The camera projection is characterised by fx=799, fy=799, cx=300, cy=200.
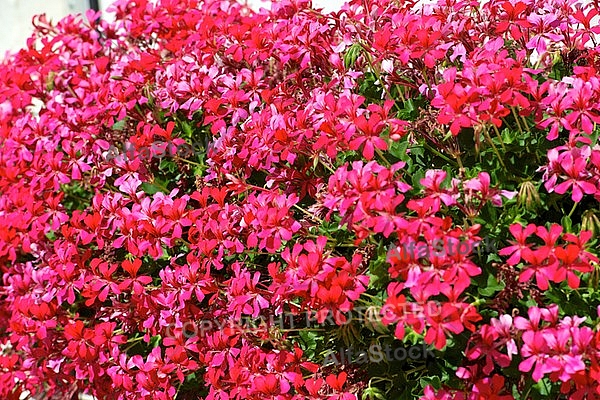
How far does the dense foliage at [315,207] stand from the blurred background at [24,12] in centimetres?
150

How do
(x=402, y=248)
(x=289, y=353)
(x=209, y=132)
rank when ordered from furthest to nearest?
1. (x=209, y=132)
2. (x=289, y=353)
3. (x=402, y=248)

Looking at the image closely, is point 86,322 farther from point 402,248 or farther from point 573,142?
point 573,142

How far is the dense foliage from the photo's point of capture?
5.92ft

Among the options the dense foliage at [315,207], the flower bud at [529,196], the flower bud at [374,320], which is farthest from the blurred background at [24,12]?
the flower bud at [529,196]

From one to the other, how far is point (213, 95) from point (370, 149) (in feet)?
2.30

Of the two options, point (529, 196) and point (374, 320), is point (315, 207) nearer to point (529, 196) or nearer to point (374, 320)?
point (374, 320)

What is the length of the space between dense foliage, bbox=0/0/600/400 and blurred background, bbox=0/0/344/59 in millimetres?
1498

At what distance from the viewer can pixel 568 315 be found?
1.85 metres

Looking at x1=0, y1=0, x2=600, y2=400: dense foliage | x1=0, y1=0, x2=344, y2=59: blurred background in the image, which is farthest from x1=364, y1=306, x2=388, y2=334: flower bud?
x1=0, y1=0, x2=344, y2=59: blurred background

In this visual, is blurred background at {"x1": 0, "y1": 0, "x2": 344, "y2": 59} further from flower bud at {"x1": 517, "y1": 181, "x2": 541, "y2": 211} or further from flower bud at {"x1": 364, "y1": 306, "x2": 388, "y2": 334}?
flower bud at {"x1": 517, "y1": 181, "x2": 541, "y2": 211}

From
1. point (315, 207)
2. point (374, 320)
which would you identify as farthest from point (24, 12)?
point (374, 320)

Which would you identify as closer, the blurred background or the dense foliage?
the dense foliage

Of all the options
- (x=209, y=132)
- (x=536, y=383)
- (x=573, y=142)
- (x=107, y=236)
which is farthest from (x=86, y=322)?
(x=573, y=142)

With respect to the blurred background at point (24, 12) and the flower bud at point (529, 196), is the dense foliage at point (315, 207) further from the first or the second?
the blurred background at point (24, 12)
